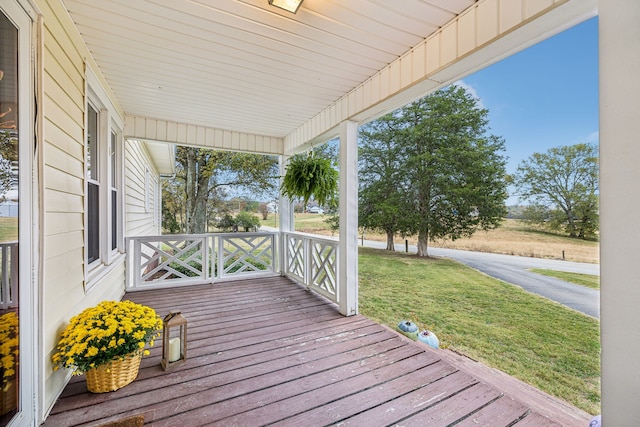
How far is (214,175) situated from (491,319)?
320 inches

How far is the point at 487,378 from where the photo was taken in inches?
78.2

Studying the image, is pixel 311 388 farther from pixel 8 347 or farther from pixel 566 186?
pixel 566 186

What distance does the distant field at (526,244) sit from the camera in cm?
202

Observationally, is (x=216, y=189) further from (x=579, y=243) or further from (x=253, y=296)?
(x=579, y=243)

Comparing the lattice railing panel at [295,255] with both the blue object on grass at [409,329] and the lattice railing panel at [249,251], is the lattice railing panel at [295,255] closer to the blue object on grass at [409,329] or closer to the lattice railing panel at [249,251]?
the lattice railing panel at [249,251]

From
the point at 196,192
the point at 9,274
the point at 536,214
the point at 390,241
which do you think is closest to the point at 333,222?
the point at 390,241

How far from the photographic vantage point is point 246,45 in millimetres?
2146

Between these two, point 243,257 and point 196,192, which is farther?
point 196,192

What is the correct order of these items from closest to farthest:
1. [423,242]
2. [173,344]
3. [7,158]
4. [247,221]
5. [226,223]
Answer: [7,158]
[173,344]
[423,242]
[247,221]
[226,223]

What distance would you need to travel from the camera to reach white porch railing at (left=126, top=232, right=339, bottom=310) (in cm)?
377

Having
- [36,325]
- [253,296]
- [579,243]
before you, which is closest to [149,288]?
[253,296]

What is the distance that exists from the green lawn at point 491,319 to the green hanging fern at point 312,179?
1567 millimetres

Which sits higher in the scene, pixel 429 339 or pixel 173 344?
pixel 173 344

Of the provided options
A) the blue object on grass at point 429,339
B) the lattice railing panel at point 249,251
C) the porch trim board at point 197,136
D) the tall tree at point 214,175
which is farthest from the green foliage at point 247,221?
the blue object on grass at point 429,339
